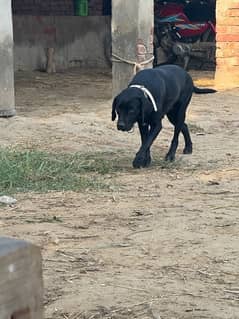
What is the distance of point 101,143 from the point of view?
32.4 ft

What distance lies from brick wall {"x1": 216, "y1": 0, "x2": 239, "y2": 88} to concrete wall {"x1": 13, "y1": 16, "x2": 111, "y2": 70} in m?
4.35

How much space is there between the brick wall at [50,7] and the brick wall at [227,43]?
5.23 m

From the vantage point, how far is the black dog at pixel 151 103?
8258mm

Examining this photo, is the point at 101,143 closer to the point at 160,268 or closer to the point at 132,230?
the point at 132,230

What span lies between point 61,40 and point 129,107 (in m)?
11.0

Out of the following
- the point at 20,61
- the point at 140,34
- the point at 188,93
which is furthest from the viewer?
the point at 20,61

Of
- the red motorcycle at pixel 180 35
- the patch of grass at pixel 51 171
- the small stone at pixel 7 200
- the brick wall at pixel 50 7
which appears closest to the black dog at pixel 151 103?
the patch of grass at pixel 51 171

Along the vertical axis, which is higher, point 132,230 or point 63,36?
point 132,230

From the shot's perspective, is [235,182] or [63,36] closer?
[235,182]

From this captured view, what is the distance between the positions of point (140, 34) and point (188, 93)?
2797mm

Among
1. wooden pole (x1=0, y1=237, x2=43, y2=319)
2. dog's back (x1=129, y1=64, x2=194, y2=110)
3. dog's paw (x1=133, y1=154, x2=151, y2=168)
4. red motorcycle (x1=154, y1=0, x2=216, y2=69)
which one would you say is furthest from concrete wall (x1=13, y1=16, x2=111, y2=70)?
wooden pole (x1=0, y1=237, x2=43, y2=319)

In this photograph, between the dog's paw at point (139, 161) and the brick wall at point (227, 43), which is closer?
the dog's paw at point (139, 161)

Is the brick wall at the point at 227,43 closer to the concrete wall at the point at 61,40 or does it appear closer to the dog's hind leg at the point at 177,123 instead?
the concrete wall at the point at 61,40

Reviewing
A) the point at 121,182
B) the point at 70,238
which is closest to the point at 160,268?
the point at 70,238
